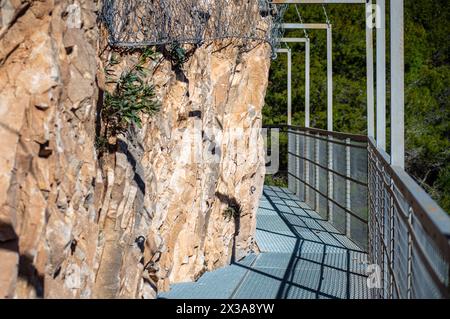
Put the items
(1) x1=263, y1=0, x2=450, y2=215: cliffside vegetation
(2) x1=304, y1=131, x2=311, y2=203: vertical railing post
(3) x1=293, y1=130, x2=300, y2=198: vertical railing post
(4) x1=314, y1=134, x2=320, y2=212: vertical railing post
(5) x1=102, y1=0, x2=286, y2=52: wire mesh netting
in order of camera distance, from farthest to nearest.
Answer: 1. (1) x1=263, y1=0, x2=450, y2=215: cliffside vegetation
2. (3) x1=293, y1=130, x2=300, y2=198: vertical railing post
3. (2) x1=304, y1=131, x2=311, y2=203: vertical railing post
4. (4) x1=314, y1=134, x2=320, y2=212: vertical railing post
5. (5) x1=102, y1=0, x2=286, y2=52: wire mesh netting

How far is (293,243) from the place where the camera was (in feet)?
36.6

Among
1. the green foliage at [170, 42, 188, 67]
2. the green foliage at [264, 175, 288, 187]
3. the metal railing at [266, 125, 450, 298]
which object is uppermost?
the green foliage at [170, 42, 188, 67]

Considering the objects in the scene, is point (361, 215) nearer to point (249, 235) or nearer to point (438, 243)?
point (249, 235)

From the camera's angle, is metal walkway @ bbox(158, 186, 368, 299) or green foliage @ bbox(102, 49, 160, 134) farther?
metal walkway @ bbox(158, 186, 368, 299)

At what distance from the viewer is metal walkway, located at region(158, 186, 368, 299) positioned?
7.79 m

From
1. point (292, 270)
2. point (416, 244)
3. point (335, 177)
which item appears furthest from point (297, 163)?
point (416, 244)

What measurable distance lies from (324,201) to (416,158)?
1849 cm

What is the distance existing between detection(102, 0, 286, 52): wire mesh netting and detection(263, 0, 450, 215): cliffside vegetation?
1961 cm

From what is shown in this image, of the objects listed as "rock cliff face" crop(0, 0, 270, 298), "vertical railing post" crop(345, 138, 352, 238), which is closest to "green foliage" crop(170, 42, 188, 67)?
"rock cliff face" crop(0, 0, 270, 298)

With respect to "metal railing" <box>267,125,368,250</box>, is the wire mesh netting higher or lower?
higher

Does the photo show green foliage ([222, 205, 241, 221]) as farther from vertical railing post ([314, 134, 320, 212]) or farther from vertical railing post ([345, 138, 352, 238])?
vertical railing post ([314, 134, 320, 212])

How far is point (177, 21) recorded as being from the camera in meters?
7.57
